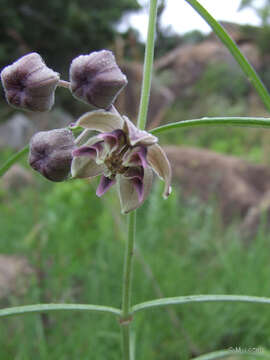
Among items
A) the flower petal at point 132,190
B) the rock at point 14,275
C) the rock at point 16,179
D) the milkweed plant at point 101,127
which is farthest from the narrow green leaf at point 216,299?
the rock at point 16,179

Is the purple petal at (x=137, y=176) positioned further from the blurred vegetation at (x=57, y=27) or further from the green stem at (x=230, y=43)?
the blurred vegetation at (x=57, y=27)

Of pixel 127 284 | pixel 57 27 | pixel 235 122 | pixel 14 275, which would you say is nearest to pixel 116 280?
pixel 14 275

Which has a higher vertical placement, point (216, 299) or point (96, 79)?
point (96, 79)

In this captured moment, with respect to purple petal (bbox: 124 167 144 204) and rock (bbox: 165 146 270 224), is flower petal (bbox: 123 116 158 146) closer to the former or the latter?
purple petal (bbox: 124 167 144 204)

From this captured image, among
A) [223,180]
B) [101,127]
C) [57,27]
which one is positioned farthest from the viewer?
[57,27]

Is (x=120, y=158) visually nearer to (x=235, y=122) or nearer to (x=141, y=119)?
(x=141, y=119)

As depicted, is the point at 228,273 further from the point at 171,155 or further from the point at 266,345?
the point at 171,155
